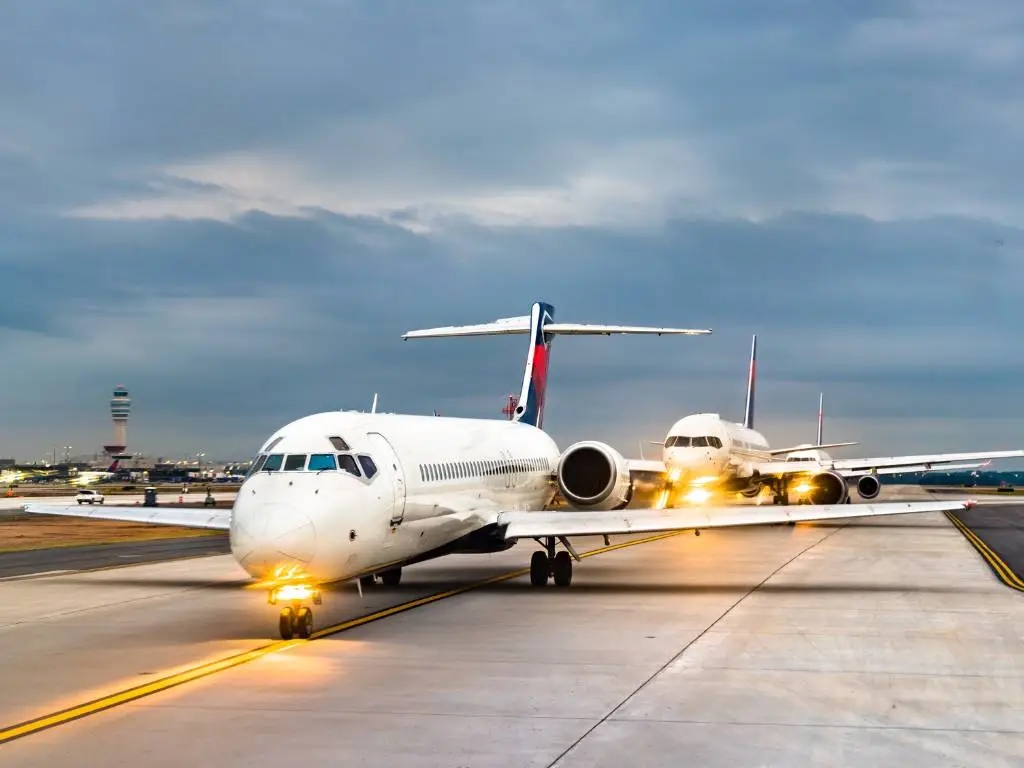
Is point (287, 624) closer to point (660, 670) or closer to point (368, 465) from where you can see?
point (368, 465)

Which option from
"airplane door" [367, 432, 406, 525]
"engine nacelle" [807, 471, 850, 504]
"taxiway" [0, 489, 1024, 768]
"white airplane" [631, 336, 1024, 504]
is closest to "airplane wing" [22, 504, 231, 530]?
"taxiway" [0, 489, 1024, 768]

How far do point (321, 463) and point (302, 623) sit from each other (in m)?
2.17

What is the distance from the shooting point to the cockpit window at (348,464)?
653 inches

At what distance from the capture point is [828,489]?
48969mm

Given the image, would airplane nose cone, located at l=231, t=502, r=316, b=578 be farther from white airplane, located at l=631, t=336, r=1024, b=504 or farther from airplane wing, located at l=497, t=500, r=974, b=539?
white airplane, located at l=631, t=336, r=1024, b=504

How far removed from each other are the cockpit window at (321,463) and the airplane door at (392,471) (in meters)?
1.19

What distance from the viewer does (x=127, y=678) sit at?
12.7 m

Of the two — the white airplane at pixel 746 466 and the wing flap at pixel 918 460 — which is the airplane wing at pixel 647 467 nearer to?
the white airplane at pixel 746 466

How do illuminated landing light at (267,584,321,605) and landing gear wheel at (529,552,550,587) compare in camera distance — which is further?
landing gear wheel at (529,552,550,587)

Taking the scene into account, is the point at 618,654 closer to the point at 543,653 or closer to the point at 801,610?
the point at 543,653

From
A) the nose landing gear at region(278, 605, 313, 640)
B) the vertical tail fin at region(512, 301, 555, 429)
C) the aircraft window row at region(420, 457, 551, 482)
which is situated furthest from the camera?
the vertical tail fin at region(512, 301, 555, 429)

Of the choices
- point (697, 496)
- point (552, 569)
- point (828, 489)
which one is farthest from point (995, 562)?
point (697, 496)

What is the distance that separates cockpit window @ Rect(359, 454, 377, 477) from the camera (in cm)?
1705

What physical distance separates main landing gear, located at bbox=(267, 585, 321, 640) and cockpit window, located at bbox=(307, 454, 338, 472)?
1604mm
